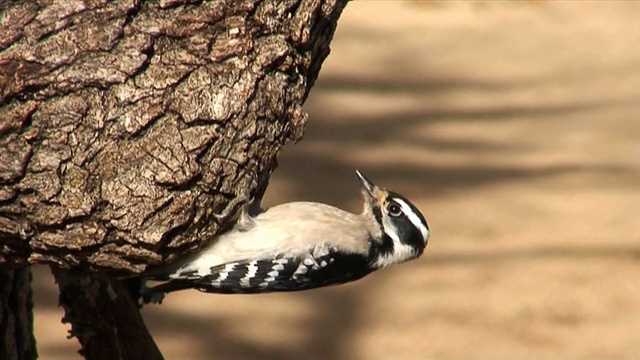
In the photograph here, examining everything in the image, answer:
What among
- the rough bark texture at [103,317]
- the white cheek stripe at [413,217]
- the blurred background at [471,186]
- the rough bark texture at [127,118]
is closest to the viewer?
the rough bark texture at [127,118]

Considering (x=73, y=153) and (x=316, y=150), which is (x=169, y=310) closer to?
(x=316, y=150)

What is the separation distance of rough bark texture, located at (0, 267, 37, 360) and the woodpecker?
58 centimetres

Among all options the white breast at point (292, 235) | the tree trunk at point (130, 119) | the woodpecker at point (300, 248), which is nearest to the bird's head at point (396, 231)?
the woodpecker at point (300, 248)

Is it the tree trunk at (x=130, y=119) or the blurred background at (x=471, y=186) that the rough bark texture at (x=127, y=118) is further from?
the blurred background at (x=471, y=186)

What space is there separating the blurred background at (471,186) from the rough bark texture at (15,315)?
2.70 meters

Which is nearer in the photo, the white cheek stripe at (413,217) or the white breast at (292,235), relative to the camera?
the white breast at (292,235)

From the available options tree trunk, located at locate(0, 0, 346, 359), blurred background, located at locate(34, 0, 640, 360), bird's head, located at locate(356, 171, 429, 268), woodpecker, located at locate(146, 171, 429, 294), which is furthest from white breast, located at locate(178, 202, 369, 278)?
blurred background, located at locate(34, 0, 640, 360)

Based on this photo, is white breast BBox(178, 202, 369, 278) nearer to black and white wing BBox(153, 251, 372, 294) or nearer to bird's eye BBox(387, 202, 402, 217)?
black and white wing BBox(153, 251, 372, 294)

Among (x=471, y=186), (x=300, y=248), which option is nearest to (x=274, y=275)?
(x=300, y=248)

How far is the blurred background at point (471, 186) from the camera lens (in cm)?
805

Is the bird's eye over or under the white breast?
over

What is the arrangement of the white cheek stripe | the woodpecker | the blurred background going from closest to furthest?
the woodpecker, the white cheek stripe, the blurred background

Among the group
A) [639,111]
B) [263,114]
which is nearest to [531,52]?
[639,111]

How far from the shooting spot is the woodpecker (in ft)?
14.7
